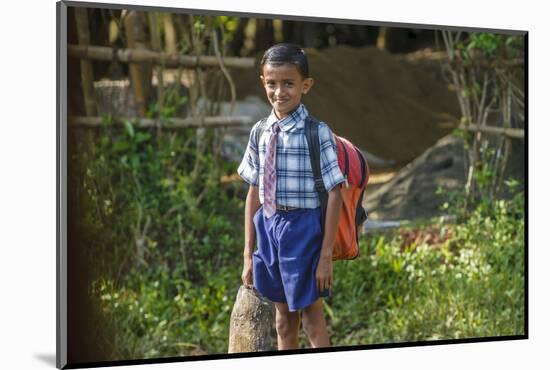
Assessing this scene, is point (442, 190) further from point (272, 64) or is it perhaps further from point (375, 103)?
point (272, 64)

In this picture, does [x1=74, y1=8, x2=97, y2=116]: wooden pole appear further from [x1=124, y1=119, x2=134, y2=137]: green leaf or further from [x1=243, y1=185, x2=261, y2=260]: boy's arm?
[x1=243, y1=185, x2=261, y2=260]: boy's arm

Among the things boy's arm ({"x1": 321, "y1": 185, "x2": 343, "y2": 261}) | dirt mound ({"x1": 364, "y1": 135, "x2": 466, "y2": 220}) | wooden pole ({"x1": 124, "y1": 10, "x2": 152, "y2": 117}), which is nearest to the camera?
boy's arm ({"x1": 321, "y1": 185, "x2": 343, "y2": 261})

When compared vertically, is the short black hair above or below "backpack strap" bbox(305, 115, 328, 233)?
above

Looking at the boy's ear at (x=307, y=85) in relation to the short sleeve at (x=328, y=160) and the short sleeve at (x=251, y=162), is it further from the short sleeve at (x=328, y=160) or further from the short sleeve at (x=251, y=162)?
the short sleeve at (x=251, y=162)

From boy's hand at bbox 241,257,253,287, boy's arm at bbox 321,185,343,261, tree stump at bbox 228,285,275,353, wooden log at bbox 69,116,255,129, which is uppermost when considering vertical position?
wooden log at bbox 69,116,255,129

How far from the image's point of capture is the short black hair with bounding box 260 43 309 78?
257 inches

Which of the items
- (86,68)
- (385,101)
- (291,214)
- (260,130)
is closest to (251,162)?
(260,130)

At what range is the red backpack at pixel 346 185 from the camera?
6464 mm

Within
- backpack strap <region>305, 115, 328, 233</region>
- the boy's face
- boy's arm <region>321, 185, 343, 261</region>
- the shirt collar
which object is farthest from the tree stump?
the boy's face

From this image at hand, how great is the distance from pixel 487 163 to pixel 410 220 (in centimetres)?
70

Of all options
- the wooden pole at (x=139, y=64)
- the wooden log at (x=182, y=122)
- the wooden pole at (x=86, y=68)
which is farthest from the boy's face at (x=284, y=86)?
the wooden pole at (x=86, y=68)

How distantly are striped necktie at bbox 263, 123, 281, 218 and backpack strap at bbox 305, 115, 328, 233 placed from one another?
0.60 ft

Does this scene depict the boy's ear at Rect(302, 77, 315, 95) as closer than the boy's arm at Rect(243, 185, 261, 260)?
Yes

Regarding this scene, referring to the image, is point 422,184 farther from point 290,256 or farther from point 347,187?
point 290,256
